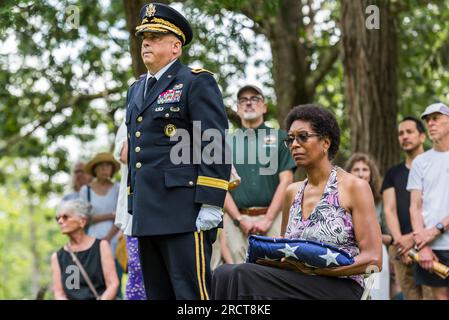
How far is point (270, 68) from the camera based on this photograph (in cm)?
1302

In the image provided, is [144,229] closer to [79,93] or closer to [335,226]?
[335,226]

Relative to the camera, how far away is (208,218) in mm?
4887

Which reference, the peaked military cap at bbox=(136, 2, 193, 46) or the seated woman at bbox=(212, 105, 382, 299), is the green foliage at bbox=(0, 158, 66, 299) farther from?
the seated woman at bbox=(212, 105, 382, 299)

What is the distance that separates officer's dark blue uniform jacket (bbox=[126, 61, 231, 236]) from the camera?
194 inches

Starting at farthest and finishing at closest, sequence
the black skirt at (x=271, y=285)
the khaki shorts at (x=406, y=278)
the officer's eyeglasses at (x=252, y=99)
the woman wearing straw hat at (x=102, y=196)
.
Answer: the woman wearing straw hat at (x=102, y=196), the khaki shorts at (x=406, y=278), the officer's eyeglasses at (x=252, y=99), the black skirt at (x=271, y=285)

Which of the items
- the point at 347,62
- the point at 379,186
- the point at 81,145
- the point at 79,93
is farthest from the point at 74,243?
the point at 81,145

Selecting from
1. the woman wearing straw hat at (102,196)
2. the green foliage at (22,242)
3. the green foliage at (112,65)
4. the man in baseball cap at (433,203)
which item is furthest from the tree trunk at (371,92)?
the green foliage at (22,242)

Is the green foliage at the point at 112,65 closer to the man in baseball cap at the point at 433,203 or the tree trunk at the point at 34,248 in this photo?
the man in baseball cap at the point at 433,203

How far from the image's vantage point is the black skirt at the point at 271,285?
4410mm

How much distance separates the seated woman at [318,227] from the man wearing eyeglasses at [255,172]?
2.29 m

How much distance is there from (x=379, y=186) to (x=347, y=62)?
2.69 m

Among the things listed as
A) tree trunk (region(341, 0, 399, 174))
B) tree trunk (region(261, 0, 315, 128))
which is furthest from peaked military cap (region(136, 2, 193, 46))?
tree trunk (region(261, 0, 315, 128))

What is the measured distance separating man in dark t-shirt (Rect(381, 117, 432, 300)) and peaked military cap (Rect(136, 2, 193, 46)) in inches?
134

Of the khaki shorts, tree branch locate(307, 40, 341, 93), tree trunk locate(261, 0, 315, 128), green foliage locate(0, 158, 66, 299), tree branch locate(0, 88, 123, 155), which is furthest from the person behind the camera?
green foliage locate(0, 158, 66, 299)
